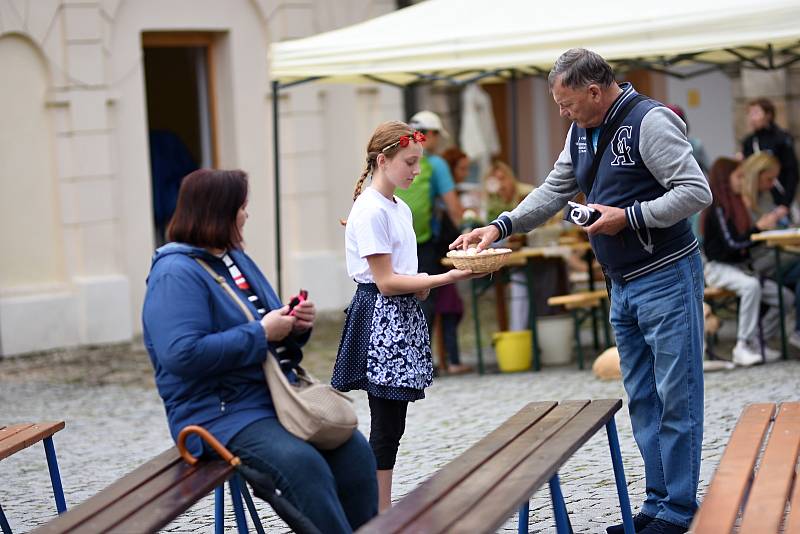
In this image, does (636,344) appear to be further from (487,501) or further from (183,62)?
(183,62)

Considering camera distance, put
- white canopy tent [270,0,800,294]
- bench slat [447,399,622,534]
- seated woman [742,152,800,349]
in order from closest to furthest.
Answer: bench slat [447,399,622,534] → white canopy tent [270,0,800,294] → seated woman [742,152,800,349]

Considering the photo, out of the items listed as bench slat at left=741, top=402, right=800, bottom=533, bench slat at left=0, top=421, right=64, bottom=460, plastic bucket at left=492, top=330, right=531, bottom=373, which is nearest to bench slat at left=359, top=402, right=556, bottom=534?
bench slat at left=741, top=402, right=800, bottom=533

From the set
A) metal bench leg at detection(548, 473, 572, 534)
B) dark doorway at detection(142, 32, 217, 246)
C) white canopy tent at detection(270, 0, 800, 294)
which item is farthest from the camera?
dark doorway at detection(142, 32, 217, 246)

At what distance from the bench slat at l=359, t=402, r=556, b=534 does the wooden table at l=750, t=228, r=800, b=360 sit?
465cm

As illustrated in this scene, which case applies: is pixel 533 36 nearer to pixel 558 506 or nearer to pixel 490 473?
pixel 558 506

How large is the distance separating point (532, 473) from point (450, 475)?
24 centimetres

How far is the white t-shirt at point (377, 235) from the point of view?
4973 millimetres

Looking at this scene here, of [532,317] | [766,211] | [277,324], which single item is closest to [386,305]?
[277,324]

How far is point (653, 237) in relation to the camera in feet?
15.9

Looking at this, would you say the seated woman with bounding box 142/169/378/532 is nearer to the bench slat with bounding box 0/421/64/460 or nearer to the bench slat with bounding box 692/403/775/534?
the bench slat with bounding box 0/421/64/460

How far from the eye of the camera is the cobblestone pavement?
239 inches

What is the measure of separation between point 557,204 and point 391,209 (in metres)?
0.67

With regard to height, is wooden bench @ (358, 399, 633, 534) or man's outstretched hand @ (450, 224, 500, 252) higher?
man's outstretched hand @ (450, 224, 500, 252)

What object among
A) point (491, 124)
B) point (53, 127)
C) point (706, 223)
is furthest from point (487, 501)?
point (491, 124)
